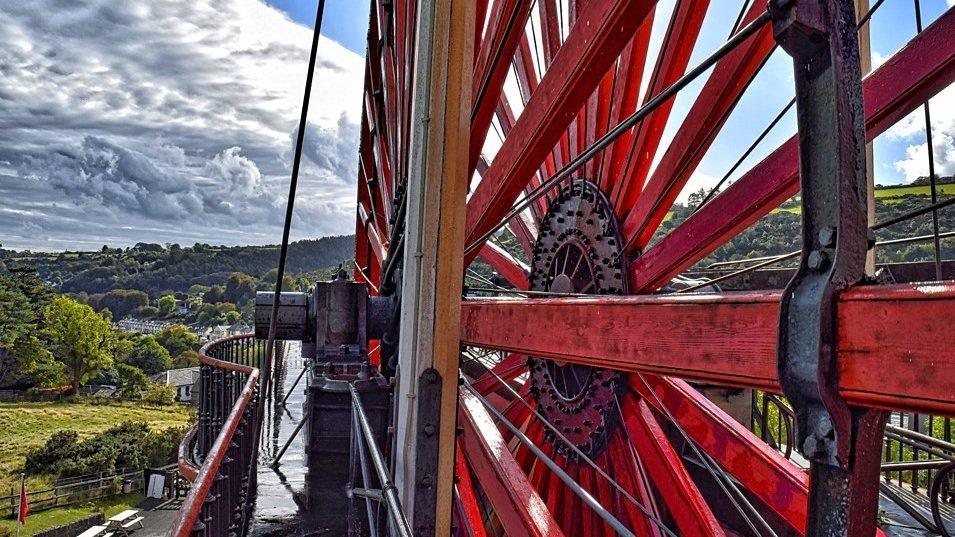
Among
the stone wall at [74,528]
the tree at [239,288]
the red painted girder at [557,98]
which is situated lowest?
the stone wall at [74,528]

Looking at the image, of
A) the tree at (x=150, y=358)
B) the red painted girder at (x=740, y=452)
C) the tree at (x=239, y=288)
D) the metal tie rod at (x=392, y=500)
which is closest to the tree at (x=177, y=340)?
the tree at (x=150, y=358)

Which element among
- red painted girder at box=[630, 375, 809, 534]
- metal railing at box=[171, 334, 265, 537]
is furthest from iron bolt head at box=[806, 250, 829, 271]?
red painted girder at box=[630, 375, 809, 534]

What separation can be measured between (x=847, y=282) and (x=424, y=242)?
2119 mm

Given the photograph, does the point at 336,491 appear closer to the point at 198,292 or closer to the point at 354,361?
the point at 354,361

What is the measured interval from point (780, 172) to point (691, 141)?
0.64 meters

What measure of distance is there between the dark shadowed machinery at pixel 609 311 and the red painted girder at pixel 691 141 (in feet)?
0.06

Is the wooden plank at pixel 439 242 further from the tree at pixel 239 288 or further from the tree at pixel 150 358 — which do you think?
the tree at pixel 239 288

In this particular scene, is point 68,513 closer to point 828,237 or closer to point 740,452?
point 740,452

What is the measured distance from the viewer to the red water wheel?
117 inches

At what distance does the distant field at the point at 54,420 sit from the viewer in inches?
1826

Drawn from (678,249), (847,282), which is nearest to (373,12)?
(678,249)

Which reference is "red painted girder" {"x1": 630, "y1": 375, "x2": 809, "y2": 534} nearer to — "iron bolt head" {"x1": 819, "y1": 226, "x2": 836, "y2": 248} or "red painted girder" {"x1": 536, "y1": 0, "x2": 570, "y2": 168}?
"red painted girder" {"x1": 536, "y1": 0, "x2": 570, "y2": 168}

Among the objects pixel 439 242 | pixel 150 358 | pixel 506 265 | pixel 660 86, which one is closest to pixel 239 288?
pixel 150 358

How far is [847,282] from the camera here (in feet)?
3.98
